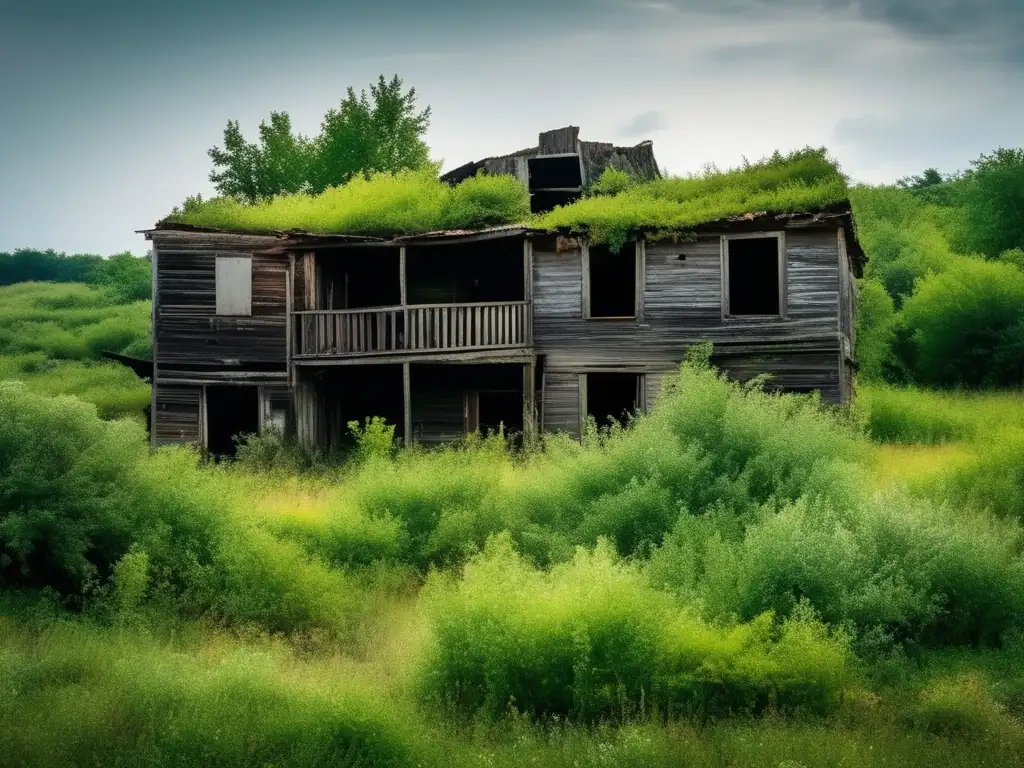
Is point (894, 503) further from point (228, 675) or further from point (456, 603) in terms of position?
point (228, 675)

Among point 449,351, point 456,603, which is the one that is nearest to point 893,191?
point 449,351

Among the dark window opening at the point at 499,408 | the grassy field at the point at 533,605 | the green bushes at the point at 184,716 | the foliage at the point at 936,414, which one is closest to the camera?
the green bushes at the point at 184,716

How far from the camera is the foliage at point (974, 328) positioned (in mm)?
30062

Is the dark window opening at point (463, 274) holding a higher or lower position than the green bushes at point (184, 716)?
higher

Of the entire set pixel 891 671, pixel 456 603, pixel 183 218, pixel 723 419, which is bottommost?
pixel 891 671

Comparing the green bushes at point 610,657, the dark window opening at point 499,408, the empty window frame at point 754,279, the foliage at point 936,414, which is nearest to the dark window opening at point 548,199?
the empty window frame at point 754,279

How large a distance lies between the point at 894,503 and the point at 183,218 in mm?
17908

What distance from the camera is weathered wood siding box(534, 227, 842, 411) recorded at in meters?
21.8

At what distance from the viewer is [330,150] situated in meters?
41.8

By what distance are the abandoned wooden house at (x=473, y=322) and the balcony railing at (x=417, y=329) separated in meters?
0.05

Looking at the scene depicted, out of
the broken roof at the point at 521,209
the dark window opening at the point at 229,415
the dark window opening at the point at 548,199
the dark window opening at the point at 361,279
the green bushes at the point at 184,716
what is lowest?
the green bushes at the point at 184,716

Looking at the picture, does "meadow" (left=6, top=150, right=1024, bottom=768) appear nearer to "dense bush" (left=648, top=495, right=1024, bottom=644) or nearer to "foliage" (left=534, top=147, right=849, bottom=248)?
"dense bush" (left=648, top=495, right=1024, bottom=644)

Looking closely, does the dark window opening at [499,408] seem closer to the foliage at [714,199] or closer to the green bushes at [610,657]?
the foliage at [714,199]

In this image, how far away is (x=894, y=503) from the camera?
12.6 m
